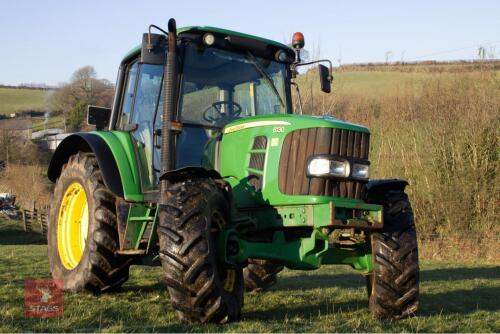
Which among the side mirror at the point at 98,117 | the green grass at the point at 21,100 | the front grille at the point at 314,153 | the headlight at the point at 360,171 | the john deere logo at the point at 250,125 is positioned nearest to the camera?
the front grille at the point at 314,153

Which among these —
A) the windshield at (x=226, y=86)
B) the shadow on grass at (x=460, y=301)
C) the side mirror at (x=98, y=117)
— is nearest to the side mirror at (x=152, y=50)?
the windshield at (x=226, y=86)

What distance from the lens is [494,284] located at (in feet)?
31.4

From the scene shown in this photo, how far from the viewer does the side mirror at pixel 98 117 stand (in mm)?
7259

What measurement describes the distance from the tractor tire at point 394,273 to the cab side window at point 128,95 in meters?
2.88

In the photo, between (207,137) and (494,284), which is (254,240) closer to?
(207,137)

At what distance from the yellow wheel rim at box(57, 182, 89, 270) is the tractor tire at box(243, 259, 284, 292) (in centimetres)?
187

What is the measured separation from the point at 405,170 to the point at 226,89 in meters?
14.3

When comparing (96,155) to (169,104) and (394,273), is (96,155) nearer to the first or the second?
(169,104)

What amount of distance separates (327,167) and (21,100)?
63.9 m

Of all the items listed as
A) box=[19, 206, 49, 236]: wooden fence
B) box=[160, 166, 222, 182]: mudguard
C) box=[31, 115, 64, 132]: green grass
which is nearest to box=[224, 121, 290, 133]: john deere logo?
box=[160, 166, 222, 182]: mudguard

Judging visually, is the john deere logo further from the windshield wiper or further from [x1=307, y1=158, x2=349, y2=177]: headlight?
the windshield wiper

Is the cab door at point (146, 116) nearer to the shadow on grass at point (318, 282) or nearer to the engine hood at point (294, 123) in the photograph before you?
the engine hood at point (294, 123)

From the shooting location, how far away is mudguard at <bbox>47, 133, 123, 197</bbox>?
6098 mm

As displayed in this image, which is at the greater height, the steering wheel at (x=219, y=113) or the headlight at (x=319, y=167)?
the steering wheel at (x=219, y=113)
